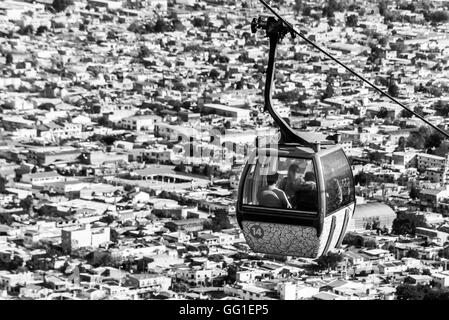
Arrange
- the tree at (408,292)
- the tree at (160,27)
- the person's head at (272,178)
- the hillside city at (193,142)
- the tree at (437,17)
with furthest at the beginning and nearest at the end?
the tree at (437,17), the tree at (160,27), the hillside city at (193,142), the tree at (408,292), the person's head at (272,178)

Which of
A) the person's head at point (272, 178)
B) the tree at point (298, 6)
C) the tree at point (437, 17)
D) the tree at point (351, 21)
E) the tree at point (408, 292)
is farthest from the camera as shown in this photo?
the tree at point (298, 6)

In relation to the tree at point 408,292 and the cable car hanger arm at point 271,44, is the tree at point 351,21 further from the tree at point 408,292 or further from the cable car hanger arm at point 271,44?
the cable car hanger arm at point 271,44

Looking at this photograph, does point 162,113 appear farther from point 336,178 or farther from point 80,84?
point 336,178

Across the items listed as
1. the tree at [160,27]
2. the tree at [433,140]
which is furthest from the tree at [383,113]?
Answer: the tree at [160,27]

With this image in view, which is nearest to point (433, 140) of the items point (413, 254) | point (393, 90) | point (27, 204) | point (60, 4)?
point (393, 90)

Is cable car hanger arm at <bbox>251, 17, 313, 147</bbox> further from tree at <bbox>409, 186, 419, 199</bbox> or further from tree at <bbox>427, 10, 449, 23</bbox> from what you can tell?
tree at <bbox>427, 10, 449, 23</bbox>

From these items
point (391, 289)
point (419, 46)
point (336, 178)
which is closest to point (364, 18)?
point (419, 46)
